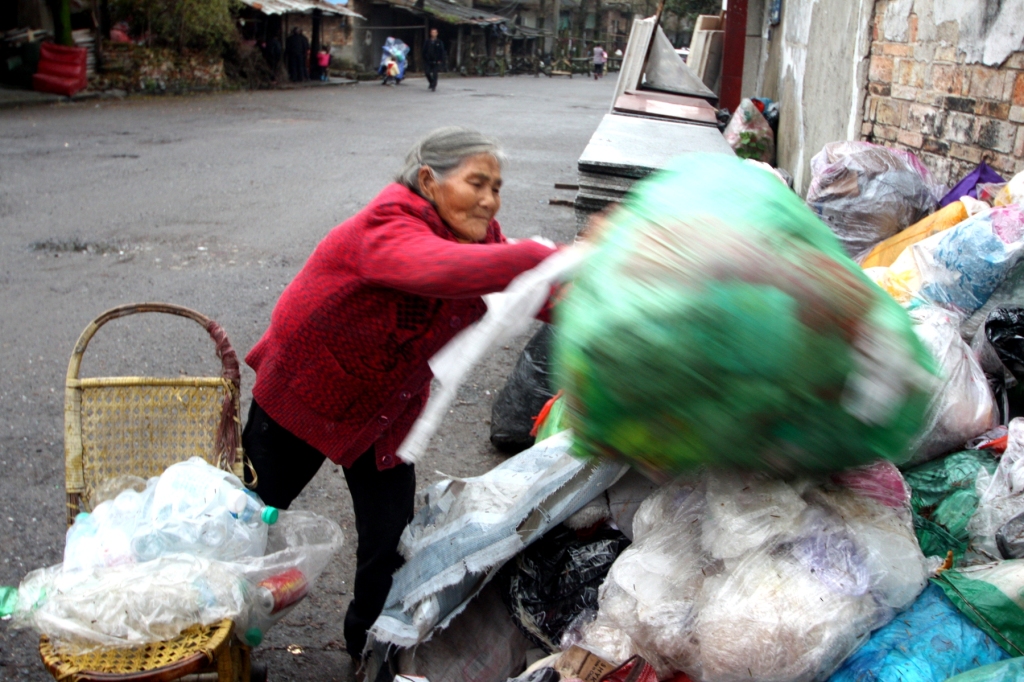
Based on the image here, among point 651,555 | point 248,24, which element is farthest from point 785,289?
point 248,24

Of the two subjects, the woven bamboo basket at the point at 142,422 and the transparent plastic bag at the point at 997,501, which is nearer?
the transparent plastic bag at the point at 997,501

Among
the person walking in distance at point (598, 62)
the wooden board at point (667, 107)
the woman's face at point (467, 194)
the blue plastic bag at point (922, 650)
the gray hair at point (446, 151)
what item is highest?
the person walking in distance at point (598, 62)

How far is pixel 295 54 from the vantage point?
24.4m

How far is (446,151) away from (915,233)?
7.07 ft

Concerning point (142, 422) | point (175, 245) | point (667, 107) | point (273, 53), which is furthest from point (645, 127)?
point (273, 53)

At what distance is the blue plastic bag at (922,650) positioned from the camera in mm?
1664

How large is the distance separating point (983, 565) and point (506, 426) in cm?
207

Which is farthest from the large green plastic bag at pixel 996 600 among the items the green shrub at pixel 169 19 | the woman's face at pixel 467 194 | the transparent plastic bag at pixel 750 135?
the green shrub at pixel 169 19

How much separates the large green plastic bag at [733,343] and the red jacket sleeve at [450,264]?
0.13 metres

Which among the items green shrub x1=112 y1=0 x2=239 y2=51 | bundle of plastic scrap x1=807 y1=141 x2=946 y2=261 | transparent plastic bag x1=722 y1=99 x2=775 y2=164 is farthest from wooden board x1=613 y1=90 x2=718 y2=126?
green shrub x1=112 y1=0 x2=239 y2=51

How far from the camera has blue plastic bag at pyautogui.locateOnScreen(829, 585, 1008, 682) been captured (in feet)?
5.46

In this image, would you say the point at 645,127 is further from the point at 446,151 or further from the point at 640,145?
the point at 446,151

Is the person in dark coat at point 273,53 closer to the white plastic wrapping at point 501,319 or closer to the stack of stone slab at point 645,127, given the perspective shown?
the stack of stone slab at point 645,127

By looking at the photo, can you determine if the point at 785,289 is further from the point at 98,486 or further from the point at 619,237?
the point at 98,486
